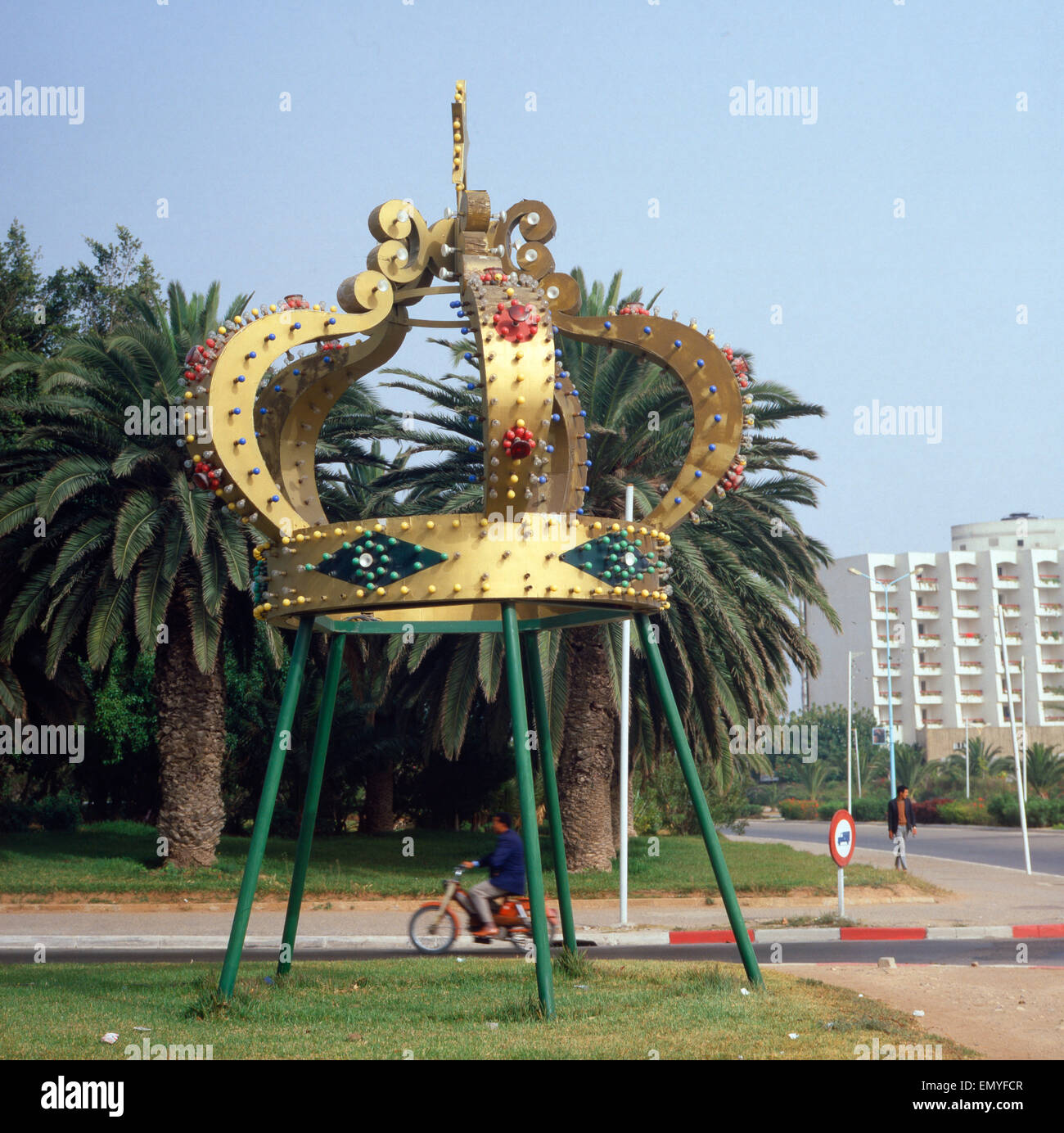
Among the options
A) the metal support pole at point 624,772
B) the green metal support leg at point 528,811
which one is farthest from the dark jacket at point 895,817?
the green metal support leg at point 528,811

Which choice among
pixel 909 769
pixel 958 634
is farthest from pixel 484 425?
pixel 958 634

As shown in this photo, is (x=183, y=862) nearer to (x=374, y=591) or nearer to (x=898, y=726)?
(x=374, y=591)

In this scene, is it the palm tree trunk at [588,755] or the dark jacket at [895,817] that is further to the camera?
the dark jacket at [895,817]

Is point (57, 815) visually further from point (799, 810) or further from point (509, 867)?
point (799, 810)

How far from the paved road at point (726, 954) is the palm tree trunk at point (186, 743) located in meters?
5.88

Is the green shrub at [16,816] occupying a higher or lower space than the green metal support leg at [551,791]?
lower

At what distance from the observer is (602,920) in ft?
60.1

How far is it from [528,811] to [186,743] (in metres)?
13.8

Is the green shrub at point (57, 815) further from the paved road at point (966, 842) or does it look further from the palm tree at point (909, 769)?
the palm tree at point (909, 769)

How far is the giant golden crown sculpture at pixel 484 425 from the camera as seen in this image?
9375 mm

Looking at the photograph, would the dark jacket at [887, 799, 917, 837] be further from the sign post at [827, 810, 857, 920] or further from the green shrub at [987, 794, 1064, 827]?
the green shrub at [987, 794, 1064, 827]

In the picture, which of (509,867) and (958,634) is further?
(958,634)
